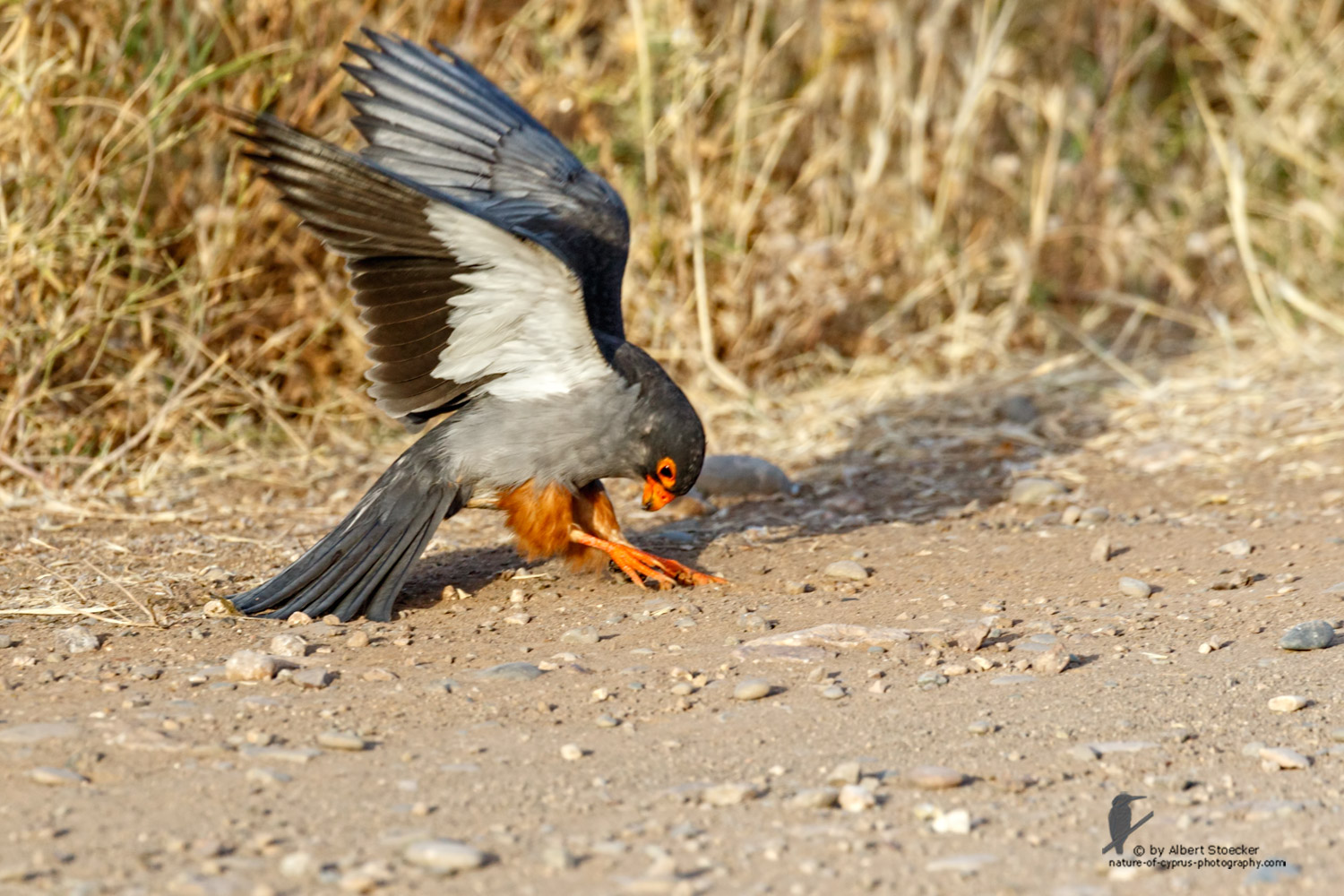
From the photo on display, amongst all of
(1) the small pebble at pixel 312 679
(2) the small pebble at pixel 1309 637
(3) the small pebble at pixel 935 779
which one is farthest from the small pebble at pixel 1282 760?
(1) the small pebble at pixel 312 679

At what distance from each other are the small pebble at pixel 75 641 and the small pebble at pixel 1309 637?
9.53ft

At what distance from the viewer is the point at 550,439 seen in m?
4.00

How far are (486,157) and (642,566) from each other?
1.55 metres

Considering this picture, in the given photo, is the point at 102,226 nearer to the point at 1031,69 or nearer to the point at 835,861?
the point at 835,861

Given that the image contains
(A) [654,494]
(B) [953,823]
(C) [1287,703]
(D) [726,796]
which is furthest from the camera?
(A) [654,494]

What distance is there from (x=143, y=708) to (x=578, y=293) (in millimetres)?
1521

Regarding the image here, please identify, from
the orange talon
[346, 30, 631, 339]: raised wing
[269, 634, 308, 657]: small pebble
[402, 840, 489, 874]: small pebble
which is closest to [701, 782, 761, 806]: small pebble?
[402, 840, 489, 874]: small pebble

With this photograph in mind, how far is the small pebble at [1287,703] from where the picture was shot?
2988 millimetres

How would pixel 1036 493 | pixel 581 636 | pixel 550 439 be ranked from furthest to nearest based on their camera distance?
1. pixel 1036 493
2. pixel 550 439
3. pixel 581 636

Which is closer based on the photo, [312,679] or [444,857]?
[444,857]

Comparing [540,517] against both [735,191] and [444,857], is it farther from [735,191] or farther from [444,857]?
[735,191]

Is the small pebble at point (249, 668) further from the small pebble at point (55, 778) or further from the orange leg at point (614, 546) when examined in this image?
the orange leg at point (614, 546)

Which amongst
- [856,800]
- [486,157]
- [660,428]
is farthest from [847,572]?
[486,157]

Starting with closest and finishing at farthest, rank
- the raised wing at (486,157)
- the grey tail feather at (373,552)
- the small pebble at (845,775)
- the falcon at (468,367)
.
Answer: the small pebble at (845,775) → the falcon at (468,367) → the grey tail feather at (373,552) → the raised wing at (486,157)
